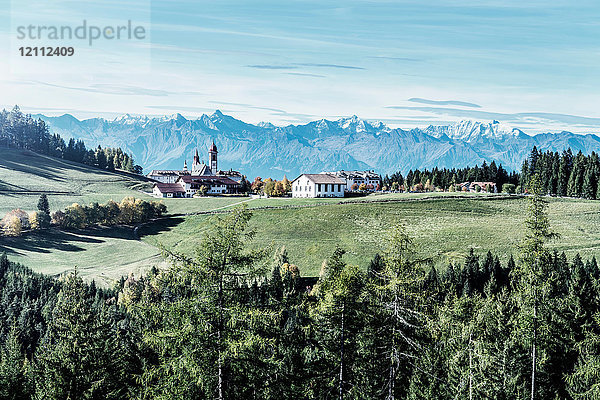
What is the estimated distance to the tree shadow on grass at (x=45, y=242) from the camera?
9662 centimetres

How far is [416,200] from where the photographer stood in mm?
115812

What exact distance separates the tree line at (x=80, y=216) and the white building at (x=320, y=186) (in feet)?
124

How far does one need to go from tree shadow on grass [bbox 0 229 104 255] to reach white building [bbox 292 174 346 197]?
54.7 m

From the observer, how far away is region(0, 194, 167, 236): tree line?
104 metres

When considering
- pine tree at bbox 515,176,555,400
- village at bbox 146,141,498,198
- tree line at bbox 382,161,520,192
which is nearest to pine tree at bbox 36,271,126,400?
pine tree at bbox 515,176,555,400

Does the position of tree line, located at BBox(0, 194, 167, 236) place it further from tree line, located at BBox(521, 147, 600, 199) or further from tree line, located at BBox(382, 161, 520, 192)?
tree line, located at BBox(521, 147, 600, 199)

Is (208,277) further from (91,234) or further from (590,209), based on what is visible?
(590,209)

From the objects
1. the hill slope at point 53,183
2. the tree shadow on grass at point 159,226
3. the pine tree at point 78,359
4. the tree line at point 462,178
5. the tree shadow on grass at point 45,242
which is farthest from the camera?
the tree line at point 462,178

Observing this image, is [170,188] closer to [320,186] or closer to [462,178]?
[320,186]

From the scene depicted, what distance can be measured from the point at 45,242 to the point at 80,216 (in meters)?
11.2

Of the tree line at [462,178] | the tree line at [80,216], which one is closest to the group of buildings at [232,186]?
the tree line at [462,178]

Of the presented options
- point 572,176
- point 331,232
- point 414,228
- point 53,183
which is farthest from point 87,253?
point 572,176

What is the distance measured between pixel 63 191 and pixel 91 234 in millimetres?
55870

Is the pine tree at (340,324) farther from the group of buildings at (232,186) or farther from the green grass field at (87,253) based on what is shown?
the group of buildings at (232,186)
